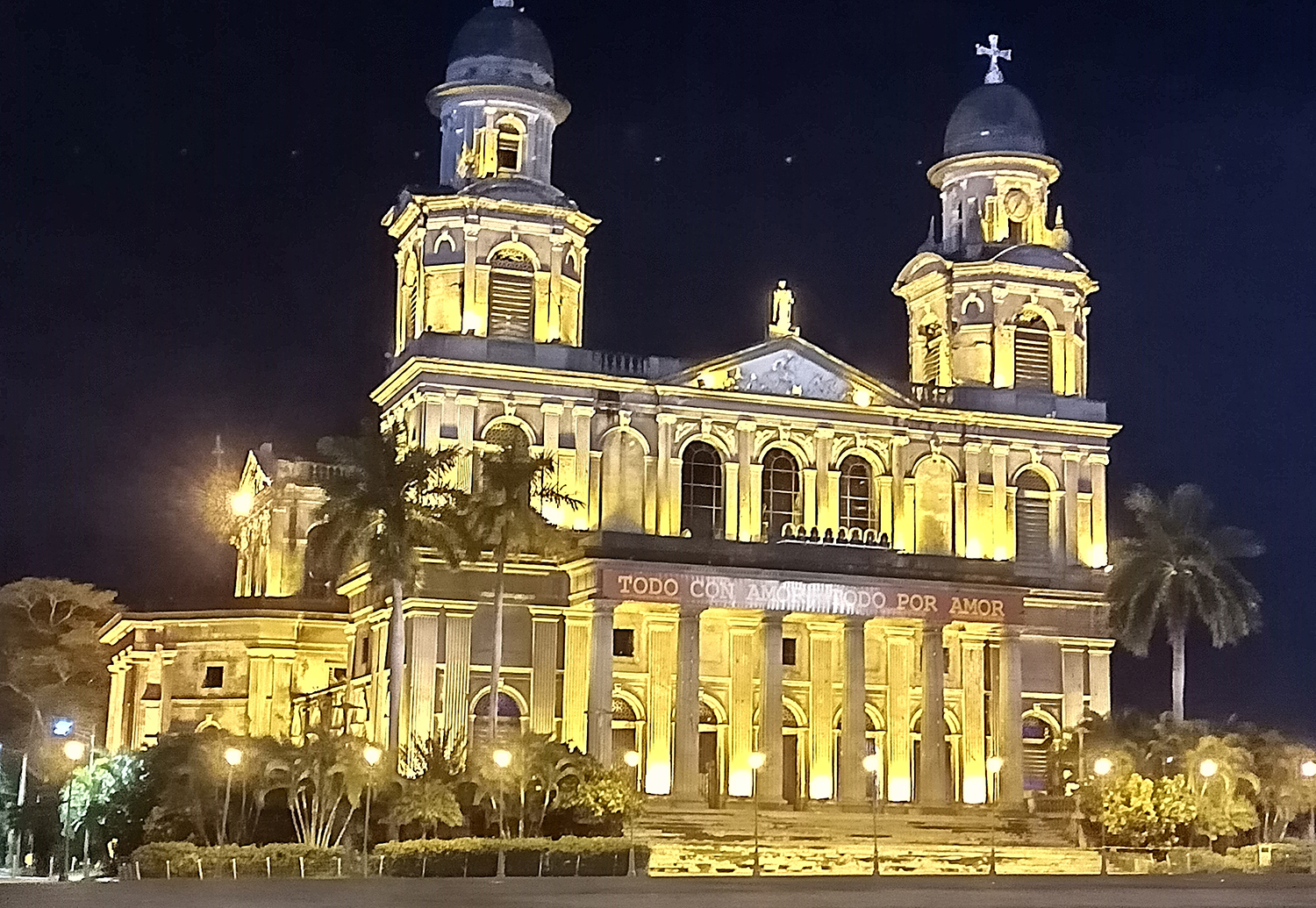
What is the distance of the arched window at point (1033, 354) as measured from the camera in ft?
241

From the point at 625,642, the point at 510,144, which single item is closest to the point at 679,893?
the point at 625,642

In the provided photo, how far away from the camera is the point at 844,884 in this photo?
127 ft

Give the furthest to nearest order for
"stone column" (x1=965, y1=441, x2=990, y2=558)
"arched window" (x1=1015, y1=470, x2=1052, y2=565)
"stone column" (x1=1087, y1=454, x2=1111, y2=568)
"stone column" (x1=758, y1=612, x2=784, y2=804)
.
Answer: "stone column" (x1=1087, y1=454, x2=1111, y2=568)
"arched window" (x1=1015, y1=470, x2=1052, y2=565)
"stone column" (x1=965, y1=441, x2=990, y2=558)
"stone column" (x1=758, y1=612, x2=784, y2=804)

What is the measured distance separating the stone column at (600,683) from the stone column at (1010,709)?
13.0 m

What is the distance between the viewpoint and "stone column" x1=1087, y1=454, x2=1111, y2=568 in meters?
72.1

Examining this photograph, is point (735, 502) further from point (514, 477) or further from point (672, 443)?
point (514, 477)

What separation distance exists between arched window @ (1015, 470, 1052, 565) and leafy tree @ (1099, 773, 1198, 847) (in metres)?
16.6

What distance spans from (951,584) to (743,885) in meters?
26.7

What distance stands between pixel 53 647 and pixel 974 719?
1622 inches

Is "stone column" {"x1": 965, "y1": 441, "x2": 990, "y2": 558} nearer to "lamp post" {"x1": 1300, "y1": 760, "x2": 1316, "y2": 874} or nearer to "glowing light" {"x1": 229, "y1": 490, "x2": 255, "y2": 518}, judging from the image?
"lamp post" {"x1": 1300, "y1": 760, "x2": 1316, "y2": 874}

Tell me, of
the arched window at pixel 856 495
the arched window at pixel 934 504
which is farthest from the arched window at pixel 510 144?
the arched window at pixel 934 504

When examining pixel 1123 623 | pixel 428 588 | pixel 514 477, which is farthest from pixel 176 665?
pixel 1123 623

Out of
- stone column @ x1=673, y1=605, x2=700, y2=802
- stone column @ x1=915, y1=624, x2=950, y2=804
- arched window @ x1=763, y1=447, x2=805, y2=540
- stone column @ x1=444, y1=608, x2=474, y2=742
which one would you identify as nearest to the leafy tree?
stone column @ x1=915, y1=624, x2=950, y2=804

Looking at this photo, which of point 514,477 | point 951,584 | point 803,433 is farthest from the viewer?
point 803,433
